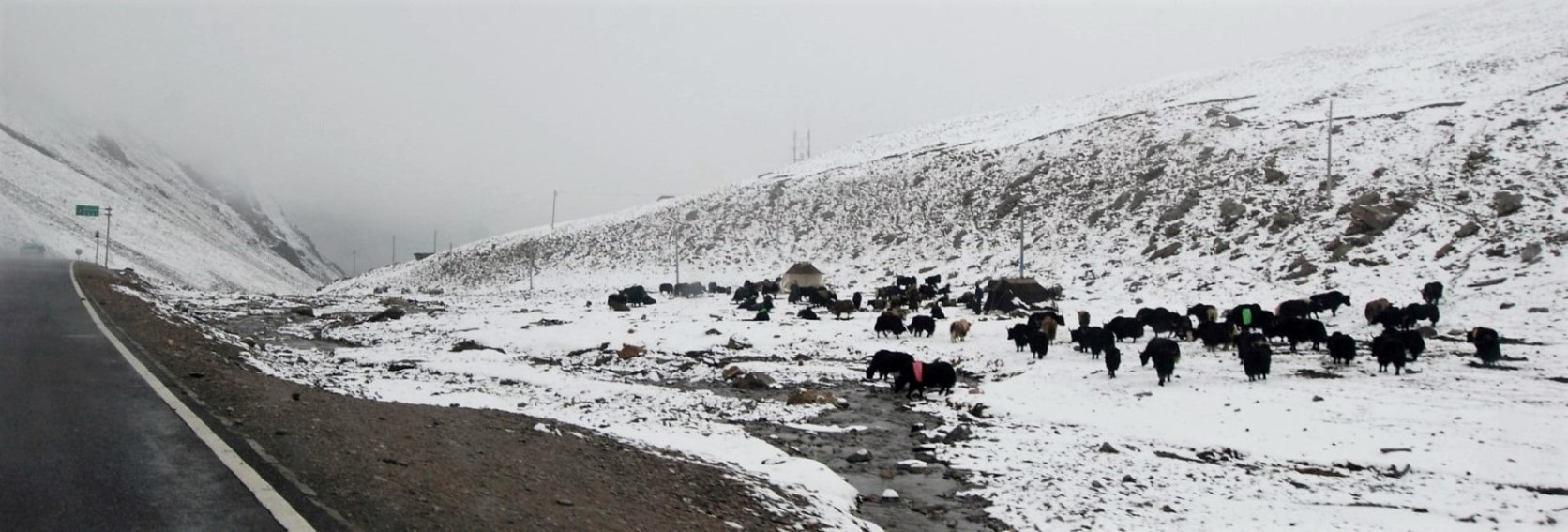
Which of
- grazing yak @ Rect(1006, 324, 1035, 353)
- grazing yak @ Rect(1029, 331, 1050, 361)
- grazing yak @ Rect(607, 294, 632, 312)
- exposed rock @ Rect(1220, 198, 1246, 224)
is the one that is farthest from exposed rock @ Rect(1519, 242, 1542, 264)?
grazing yak @ Rect(607, 294, 632, 312)

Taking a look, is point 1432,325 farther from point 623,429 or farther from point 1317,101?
point 1317,101

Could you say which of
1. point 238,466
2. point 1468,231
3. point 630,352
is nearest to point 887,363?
point 630,352

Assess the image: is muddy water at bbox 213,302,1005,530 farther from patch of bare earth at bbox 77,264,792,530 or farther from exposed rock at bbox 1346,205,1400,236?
exposed rock at bbox 1346,205,1400,236

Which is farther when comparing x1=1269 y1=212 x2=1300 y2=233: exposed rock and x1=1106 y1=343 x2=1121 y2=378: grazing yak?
x1=1269 y1=212 x2=1300 y2=233: exposed rock

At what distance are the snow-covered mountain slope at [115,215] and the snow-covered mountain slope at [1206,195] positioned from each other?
57.2 ft

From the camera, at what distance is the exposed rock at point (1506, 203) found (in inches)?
1356

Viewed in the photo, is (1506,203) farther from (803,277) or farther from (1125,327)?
(803,277)

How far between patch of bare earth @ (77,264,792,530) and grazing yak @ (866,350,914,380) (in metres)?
9.01

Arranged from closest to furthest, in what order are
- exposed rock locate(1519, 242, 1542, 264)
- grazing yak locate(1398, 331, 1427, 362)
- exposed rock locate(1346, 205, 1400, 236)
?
1. grazing yak locate(1398, 331, 1427, 362)
2. exposed rock locate(1519, 242, 1542, 264)
3. exposed rock locate(1346, 205, 1400, 236)

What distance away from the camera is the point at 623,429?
12547mm

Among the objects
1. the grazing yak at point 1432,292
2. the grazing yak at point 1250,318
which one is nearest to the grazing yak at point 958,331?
the grazing yak at point 1250,318

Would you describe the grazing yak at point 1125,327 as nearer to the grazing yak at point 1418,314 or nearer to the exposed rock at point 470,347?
the grazing yak at point 1418,314

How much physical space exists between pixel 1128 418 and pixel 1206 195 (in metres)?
39.2

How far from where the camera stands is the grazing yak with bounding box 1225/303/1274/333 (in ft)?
76.1
